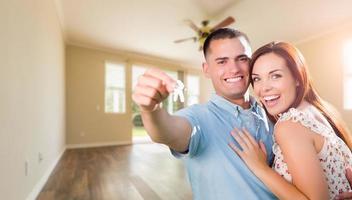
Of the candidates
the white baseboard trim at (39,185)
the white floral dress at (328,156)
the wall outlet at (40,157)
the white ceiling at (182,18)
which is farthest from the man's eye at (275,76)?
the white ceiling at (182,18)

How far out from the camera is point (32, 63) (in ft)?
8.41

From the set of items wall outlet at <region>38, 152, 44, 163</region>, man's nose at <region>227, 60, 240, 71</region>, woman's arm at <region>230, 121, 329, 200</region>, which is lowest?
wall outlet at <region>38, 152, 44, 163</region>

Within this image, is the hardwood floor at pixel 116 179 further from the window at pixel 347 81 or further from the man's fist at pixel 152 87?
the window at pixel 347 81

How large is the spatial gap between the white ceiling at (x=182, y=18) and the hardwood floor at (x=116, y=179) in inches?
111

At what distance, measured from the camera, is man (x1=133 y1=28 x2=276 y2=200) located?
26.0 inches

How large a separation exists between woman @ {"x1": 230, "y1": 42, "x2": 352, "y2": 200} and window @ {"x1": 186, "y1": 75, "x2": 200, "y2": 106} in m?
8.07

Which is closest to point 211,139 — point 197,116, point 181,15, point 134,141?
point 197,116

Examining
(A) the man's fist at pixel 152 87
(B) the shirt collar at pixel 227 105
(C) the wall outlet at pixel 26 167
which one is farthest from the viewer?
(C) the wall outlet at pixel 26 167

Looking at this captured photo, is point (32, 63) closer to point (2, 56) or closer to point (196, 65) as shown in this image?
point (2, 56)

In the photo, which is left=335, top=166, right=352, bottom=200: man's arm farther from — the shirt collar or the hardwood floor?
the hardwood floor

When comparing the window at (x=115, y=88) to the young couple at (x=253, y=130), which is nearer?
the young couple at (x=253, y=130)

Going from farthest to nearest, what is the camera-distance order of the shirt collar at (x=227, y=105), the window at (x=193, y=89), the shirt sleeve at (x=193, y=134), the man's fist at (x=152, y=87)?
1. the window at (x=193, y=89)
2. the shirt collar at (x=227, y=105)
3. the shirt sleeve at (x=193, y=134)
4. the man's fist at (x=152, y=87)

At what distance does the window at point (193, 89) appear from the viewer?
355 inches

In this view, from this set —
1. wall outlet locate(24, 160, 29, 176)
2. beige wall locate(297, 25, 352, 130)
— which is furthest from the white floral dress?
beige wall locate(297, 25, 352, 130)
